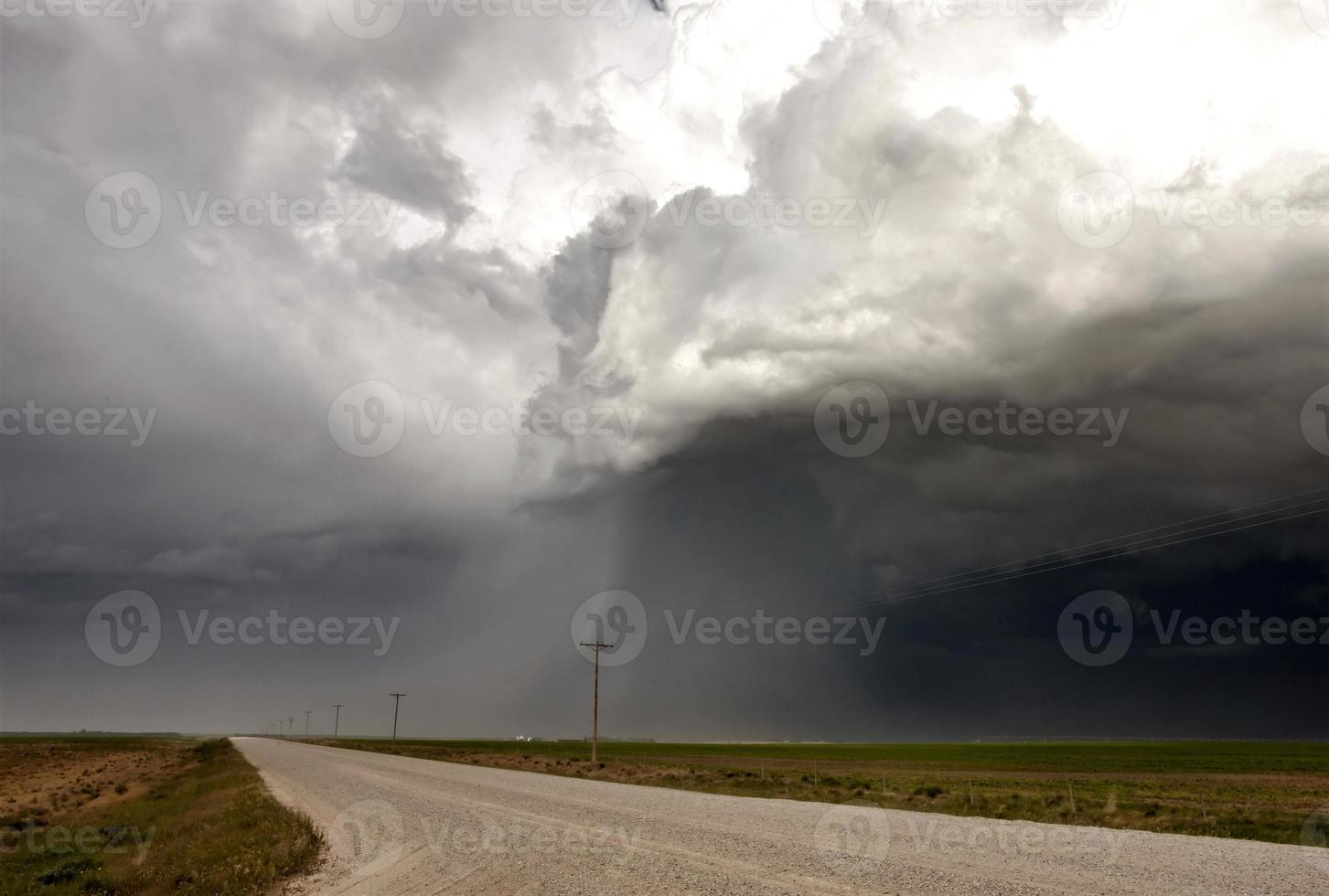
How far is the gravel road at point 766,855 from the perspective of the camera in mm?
14336

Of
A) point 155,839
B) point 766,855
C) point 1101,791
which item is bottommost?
point 1101,791

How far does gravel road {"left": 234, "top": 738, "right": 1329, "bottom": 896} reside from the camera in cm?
1434

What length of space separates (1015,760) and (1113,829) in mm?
85292

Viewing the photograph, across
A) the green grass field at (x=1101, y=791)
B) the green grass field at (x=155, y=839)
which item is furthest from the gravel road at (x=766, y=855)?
the green grass field at (x=1101, y=791)

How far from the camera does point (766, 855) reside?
57.1 feet

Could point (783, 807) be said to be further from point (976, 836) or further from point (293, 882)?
point (293, 882)

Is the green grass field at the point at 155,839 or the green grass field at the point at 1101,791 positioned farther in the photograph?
the green grass field at the point at 1101,791

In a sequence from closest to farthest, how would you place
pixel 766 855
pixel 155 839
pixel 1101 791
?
pixel 766 855 < pixel 155 839 < pixel 1101 791

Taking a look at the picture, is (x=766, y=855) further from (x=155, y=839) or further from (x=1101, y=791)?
(x=1101, y=791)

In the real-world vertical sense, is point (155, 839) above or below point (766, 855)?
below

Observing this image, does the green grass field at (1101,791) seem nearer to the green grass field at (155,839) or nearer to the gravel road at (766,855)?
the gravel road at (766,855)

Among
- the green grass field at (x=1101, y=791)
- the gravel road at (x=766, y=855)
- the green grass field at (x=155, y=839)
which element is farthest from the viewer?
the green grass field at (x=1101, y=791)

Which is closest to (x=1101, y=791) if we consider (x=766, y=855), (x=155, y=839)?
(x=766, y=855)

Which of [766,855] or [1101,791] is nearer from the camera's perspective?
[766,855]
